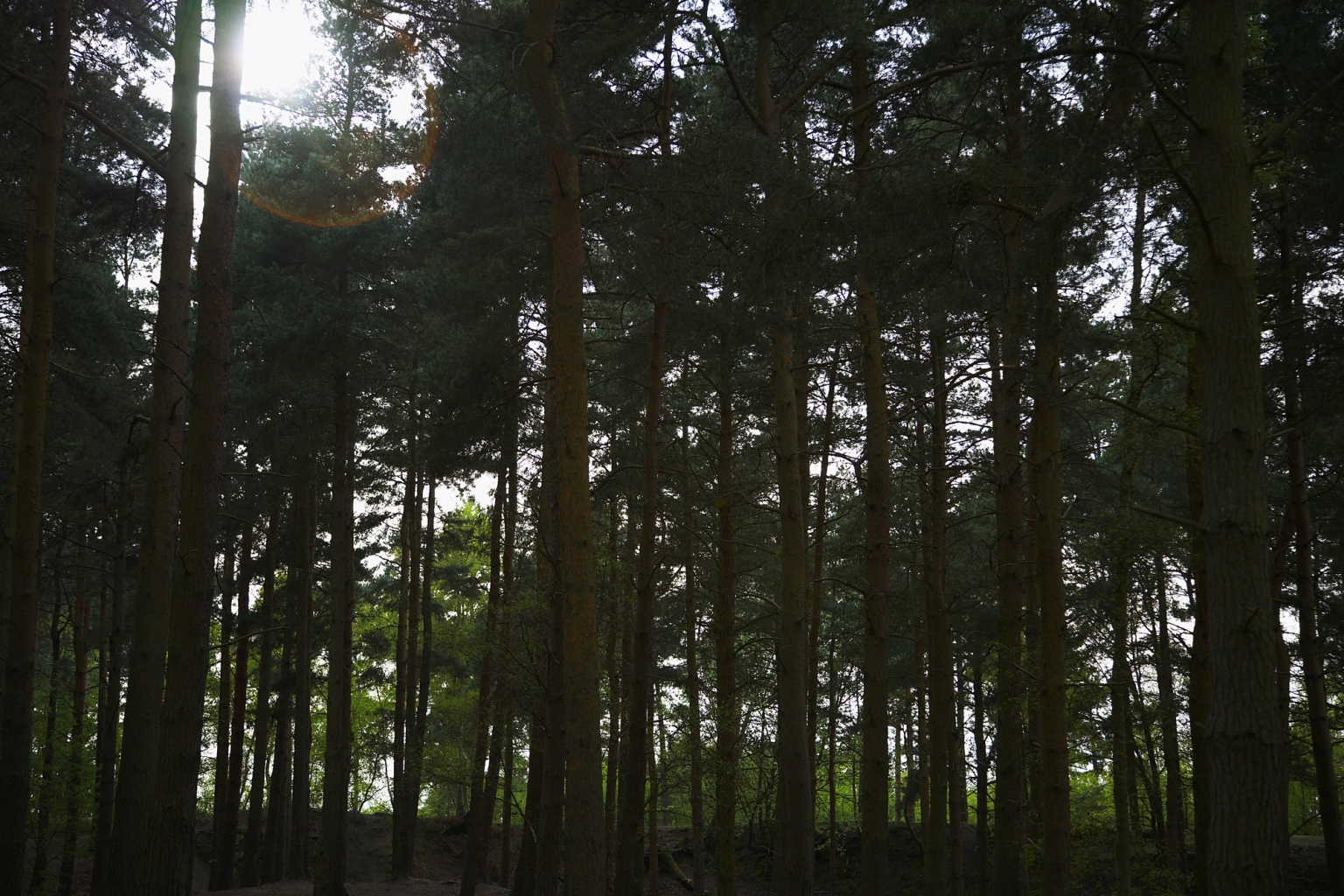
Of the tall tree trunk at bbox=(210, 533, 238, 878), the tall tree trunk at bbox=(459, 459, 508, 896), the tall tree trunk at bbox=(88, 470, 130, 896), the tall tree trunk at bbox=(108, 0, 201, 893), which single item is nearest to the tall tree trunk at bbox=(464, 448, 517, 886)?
the tall tree trunk at bbox=(459, 459, 508, 896)

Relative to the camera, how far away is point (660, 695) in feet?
78.2

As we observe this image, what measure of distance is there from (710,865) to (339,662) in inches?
666

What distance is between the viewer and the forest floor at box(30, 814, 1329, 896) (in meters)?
16.1

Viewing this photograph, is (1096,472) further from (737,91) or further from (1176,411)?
(737,91)

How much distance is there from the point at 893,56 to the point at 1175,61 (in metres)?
5.05

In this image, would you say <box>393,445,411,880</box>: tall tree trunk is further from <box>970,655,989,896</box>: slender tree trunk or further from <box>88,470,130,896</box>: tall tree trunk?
<box>970,655,989,896</box>: slender tree trunk

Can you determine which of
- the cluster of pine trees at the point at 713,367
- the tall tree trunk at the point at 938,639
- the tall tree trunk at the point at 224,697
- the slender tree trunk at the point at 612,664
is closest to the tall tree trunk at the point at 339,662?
the cluster of pine trees at the point at 713,367

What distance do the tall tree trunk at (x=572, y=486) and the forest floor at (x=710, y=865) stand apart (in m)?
8.84

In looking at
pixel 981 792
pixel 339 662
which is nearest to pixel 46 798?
pixel 339 662

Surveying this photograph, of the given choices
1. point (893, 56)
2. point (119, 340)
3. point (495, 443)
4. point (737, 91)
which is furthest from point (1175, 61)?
point (119, 340)

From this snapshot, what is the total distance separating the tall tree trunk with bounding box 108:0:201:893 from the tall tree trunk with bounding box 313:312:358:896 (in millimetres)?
6092

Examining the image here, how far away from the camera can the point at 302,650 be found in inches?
651

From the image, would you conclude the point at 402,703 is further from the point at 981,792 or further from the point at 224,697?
the point at 981,792

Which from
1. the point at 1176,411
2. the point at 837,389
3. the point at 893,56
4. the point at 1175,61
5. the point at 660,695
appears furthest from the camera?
the point at 660,695
